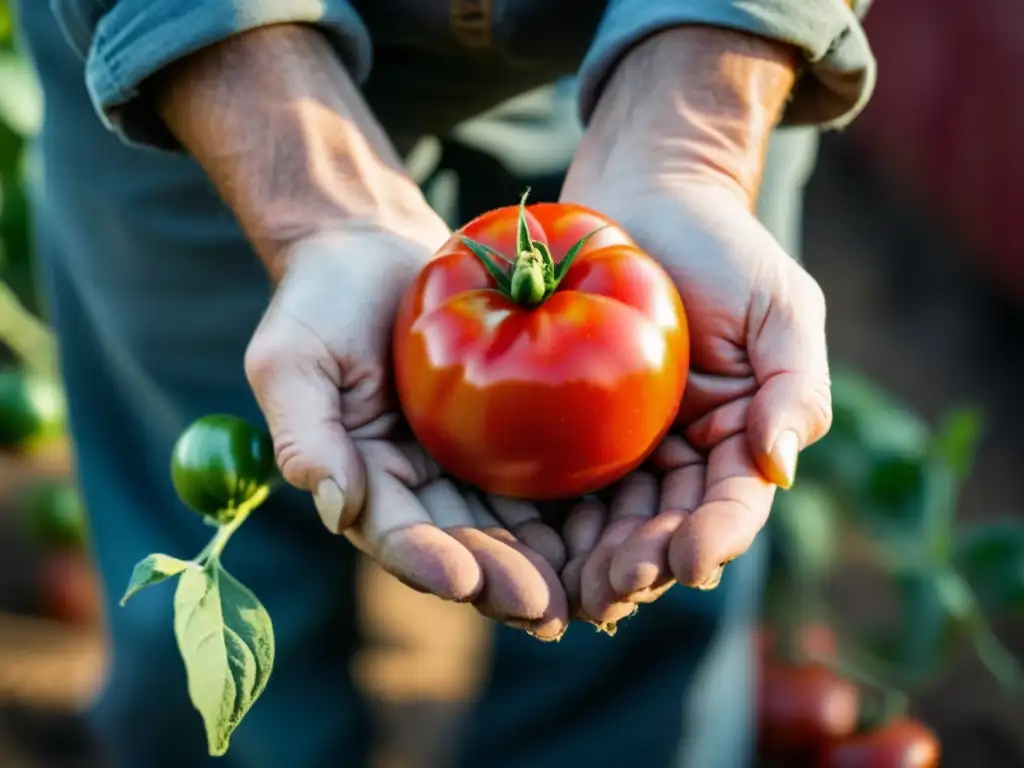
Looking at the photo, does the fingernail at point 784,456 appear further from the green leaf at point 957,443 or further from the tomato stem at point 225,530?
the green leaf at point 957,443

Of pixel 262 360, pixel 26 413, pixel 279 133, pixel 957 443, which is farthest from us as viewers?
pixel 26 413

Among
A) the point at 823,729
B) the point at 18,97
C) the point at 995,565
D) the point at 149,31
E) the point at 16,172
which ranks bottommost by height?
the point at 823,729

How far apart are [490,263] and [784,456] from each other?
249 mm

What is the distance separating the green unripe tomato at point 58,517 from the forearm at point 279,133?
41.6 inches

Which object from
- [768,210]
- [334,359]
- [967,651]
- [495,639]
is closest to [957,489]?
[967,651]

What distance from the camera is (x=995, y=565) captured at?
168 cm

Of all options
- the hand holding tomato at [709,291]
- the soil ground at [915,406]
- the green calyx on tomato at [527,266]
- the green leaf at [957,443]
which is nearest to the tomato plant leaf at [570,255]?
the green calyx on tomato at [527,266]

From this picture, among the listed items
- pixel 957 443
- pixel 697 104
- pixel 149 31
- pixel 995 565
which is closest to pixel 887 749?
pixel 995 565

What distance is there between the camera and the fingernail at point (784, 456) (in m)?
0.87

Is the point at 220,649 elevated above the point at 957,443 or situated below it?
above

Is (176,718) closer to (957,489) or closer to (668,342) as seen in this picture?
(668,342)

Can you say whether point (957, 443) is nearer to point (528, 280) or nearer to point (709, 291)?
point (709, 291)

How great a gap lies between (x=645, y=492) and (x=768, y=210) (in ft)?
1.71

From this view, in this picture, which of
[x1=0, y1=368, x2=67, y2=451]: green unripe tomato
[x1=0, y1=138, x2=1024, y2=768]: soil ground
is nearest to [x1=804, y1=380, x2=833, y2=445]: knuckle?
[x1=0, y1=138, x2=1024, y2=768]: soil ground
